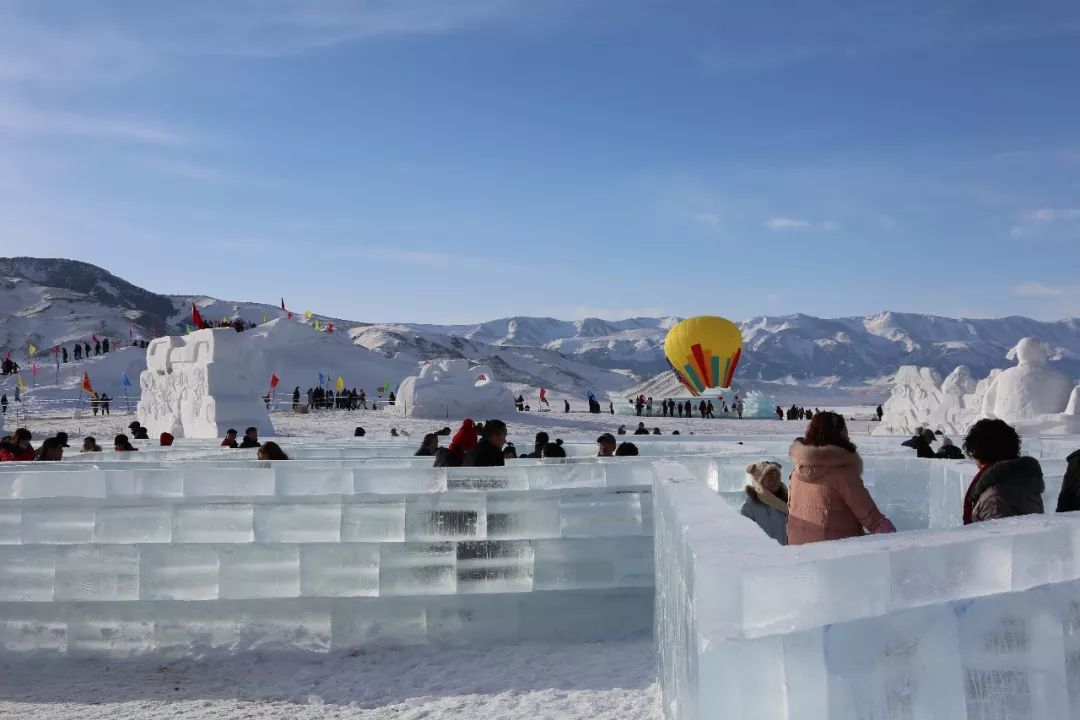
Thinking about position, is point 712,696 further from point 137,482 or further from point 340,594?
point 137,482

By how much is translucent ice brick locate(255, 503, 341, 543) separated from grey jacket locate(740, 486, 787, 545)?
3.06 meters

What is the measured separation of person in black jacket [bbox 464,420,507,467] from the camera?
7.41 metres

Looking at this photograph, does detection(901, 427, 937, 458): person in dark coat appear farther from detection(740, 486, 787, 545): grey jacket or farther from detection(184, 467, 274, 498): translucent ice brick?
detection(184, 467, 274, 498): translucent ice brick

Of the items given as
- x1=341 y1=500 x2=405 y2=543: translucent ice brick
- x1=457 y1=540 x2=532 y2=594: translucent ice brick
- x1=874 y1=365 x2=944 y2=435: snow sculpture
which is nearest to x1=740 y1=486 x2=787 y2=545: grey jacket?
x1=457 y1=540 x2=532 y2=594: translucent ice brick

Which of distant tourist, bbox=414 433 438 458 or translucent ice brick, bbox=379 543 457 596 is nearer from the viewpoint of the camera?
translucent ice brick, bbox=379 543 457 596

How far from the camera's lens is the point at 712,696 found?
2.25 meters

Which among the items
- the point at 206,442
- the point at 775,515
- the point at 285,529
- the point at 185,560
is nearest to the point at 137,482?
the point at 185,560

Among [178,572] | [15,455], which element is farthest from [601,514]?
[15,455]

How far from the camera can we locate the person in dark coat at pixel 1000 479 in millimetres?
4078

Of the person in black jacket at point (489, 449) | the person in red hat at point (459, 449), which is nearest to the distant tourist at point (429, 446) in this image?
the person in red hat at point (459, 449)

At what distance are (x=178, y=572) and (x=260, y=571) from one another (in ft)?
1.86

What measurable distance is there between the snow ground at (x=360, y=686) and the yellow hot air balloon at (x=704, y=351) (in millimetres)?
49258

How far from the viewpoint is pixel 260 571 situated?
6816 millimetres

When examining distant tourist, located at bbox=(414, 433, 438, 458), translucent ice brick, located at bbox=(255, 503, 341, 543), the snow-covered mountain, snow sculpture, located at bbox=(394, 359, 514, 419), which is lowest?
translucent ice brick, located at bbox=(255, 503, 341, 543)
